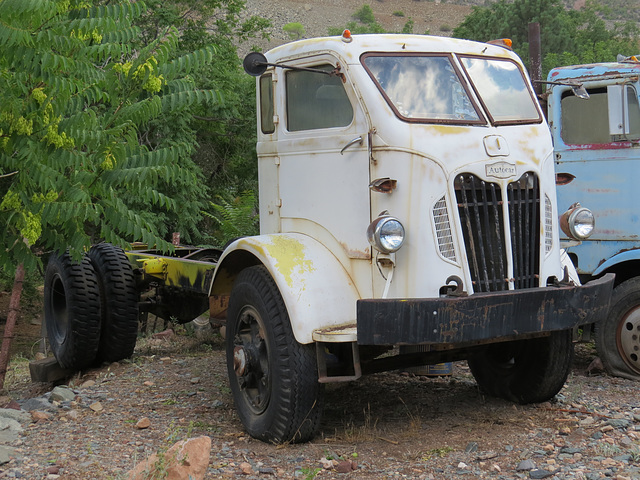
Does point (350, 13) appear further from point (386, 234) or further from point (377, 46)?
point (386, 234)

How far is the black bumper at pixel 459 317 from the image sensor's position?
4.89 m

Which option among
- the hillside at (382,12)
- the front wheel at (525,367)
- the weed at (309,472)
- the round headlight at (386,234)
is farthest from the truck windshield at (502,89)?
the hillside at (382,12)

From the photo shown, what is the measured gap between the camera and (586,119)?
7.61m

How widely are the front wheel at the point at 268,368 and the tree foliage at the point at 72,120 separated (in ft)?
4.12

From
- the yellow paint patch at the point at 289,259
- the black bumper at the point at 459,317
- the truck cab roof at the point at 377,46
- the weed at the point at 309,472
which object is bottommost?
the weed at the point at 309,472

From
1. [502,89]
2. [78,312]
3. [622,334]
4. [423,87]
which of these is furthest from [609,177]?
[78,312]

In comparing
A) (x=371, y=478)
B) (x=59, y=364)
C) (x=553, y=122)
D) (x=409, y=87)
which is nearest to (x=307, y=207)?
(x=409, y=87)

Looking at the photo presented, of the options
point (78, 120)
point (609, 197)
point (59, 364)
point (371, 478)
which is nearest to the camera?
point (371, 478)

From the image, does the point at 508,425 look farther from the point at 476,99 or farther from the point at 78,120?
the point at 78,120

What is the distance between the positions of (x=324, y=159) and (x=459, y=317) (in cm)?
151

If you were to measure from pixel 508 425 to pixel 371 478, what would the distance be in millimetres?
1430

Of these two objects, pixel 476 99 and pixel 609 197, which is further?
pixel 609 197

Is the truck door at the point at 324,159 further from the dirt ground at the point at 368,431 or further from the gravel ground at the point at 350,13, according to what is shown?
the gravel ground at the point at 350,13

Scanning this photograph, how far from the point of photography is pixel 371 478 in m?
4.82
